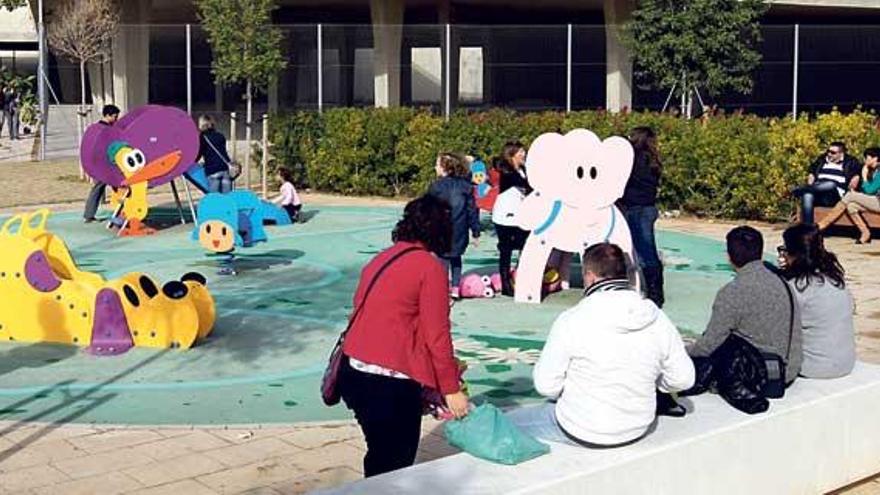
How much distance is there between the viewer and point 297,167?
24.1 meters

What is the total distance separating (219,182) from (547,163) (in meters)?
7.80

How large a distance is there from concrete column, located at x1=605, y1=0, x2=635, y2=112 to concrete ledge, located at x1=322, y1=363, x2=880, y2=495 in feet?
94.5

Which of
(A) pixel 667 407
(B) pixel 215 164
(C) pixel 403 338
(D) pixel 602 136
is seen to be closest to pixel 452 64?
(D) pixel 602 136

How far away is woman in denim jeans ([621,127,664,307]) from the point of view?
11359 millimetres

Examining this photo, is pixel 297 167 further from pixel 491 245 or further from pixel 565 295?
pixel 565 295

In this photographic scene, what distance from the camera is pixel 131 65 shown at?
35.1 metres

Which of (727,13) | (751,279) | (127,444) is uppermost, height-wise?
(727,13)

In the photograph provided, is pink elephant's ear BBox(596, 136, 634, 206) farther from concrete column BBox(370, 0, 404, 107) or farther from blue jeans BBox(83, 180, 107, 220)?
concrete column BBox(370, 0, 404, 107)

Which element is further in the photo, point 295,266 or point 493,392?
point 295,266

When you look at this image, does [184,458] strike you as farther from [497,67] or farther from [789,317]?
[497,67]

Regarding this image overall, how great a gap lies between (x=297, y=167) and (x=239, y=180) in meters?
2.10

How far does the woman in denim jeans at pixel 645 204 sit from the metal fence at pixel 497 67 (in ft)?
Result: 53.0

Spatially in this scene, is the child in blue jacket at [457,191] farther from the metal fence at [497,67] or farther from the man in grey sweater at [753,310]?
the metal fence at [497,67]

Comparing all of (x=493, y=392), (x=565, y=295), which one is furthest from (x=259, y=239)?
(x=493, y=392)
